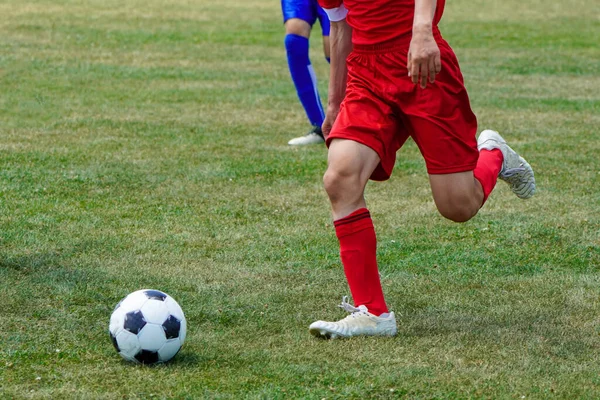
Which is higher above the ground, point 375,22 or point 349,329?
point 375,22

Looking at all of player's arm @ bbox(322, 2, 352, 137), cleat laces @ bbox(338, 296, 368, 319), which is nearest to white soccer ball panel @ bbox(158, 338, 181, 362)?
cleat laces @ bbox(338, 296, 368, 319)

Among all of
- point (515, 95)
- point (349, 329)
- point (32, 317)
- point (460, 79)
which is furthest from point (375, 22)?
point (515, 95)

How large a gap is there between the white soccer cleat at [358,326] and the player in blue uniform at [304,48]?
16.4ft

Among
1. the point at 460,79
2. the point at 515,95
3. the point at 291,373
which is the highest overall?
the point at 460,79

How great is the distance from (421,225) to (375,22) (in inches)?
94.1

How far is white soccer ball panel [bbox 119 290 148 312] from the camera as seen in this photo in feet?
13.7

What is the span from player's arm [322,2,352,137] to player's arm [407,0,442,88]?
0.64 metres

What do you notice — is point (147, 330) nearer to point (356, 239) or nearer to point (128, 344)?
point (128, 344)

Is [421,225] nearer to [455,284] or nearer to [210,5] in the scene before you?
[455,284]

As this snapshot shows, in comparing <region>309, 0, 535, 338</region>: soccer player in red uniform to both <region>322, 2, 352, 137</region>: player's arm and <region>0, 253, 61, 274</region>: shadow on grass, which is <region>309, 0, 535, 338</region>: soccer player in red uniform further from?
<region>0, 253, 61, 274</region>: shadow on grass

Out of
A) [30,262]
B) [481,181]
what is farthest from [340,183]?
[30,262]

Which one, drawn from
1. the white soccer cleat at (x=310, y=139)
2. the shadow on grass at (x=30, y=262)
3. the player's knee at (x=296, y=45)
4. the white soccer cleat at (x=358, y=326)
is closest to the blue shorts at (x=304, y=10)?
the player's knee at (x=296, y=45)

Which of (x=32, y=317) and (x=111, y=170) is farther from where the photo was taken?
(x=111, y=170)

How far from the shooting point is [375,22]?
4582 mm
